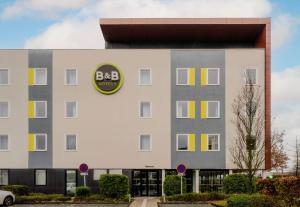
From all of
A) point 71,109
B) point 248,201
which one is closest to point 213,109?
point 71,109

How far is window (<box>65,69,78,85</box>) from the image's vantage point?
48.4 meters

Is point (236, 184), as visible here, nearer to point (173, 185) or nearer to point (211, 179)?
point (211, 179)

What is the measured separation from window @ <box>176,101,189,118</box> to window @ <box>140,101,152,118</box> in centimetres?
236

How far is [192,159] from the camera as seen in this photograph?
158ft

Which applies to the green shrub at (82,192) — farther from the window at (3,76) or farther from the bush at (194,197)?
the window at (3,76)

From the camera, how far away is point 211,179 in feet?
160

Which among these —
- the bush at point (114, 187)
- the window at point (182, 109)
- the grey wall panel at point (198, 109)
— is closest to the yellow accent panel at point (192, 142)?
the grey wall panel at point (198, 109)

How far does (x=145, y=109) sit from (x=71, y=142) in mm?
6811

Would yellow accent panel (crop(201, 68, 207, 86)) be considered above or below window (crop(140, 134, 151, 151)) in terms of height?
above

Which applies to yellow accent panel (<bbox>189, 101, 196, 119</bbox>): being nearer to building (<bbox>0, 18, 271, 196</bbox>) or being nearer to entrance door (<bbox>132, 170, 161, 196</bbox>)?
building (<bbox>0, 18, 271, 196</bbox>)

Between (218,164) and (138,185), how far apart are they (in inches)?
276

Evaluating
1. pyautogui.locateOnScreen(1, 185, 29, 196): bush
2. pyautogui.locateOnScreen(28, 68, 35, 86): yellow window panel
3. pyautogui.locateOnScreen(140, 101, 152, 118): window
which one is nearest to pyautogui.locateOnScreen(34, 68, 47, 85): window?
pyautogui.locateOnScreen(28, 68, 35, 86): yellow window panel

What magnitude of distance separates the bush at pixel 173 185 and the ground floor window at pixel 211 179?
3.86 meters

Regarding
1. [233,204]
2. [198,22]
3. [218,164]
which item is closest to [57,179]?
[218,164]
